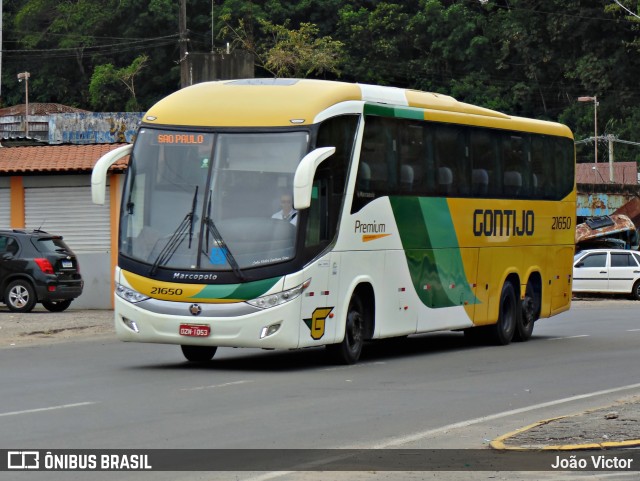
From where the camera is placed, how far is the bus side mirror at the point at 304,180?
657 inches

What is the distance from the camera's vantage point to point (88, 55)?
97.8 metres

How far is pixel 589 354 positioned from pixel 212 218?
23.6ft

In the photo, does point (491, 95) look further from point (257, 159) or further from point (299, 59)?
point (257, 159)

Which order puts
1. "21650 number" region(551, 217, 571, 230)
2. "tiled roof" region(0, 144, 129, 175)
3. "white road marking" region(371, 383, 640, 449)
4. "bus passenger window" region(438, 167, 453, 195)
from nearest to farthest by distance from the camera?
"white road marking" region(371, 383, 640, 449), "bus passenger window" region(438, 167, 453, 195), "21650 number" region(551, 217, 571, 230), "tiled roof" region(0, 144, 129, 175)

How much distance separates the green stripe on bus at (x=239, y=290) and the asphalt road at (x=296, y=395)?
984 millimetres

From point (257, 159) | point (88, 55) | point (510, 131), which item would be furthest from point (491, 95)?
point (257, 159)

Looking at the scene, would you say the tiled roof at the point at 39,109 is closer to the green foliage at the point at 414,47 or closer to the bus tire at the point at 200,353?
the green foliage at the point at 414,47

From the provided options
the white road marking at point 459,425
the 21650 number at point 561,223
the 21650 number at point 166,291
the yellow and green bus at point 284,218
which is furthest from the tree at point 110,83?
the white road marking at point 459,425

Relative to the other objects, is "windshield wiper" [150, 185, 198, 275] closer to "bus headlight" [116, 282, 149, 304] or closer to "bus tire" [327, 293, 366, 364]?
"bus headlight" [116, 282, 149, 304]

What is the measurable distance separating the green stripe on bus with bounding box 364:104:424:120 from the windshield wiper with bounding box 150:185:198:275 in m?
3.08

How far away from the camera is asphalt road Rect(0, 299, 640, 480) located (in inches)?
464

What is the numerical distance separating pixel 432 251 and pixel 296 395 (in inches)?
258

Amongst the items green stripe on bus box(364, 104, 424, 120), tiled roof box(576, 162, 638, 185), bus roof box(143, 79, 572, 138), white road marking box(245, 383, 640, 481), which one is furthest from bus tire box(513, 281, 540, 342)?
tiled roof box(576, 162, 638, 185)

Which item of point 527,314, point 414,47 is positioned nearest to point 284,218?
point 527,314
